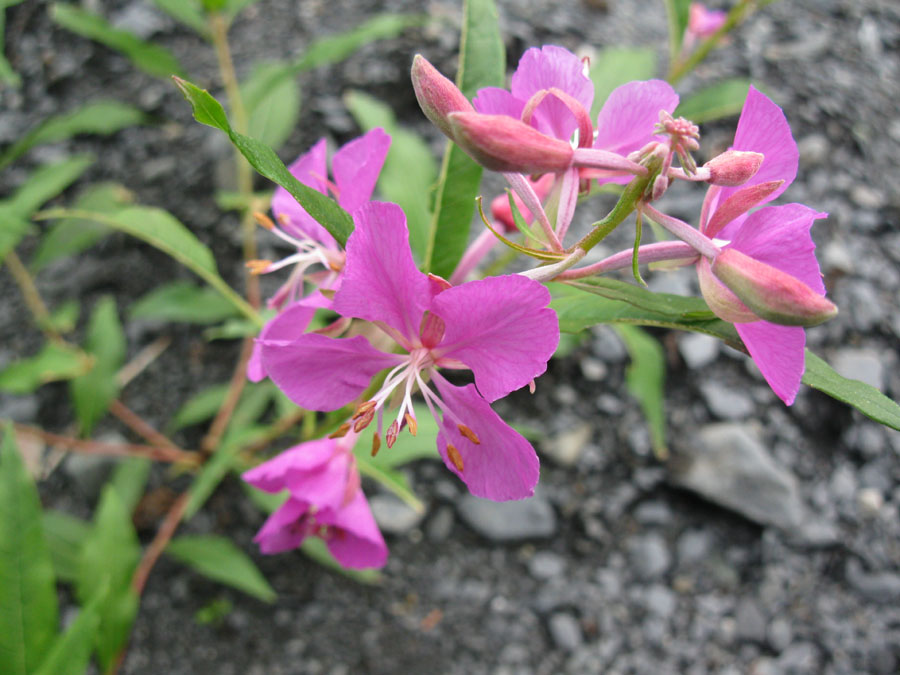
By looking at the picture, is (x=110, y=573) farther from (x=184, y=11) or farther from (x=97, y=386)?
(x=184, y=11)

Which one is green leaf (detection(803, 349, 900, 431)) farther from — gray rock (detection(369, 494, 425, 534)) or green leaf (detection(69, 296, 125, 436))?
green leaf (detection(69, 296, 125, 436))

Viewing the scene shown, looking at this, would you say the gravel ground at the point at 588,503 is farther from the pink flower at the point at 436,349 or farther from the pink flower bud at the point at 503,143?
the pink flower bud at the point at 503,143

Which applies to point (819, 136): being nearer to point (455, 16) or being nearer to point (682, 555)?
point (455, 16)

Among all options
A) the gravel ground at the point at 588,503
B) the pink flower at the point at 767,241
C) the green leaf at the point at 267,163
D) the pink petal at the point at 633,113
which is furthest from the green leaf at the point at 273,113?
the pink flower at the point at 767,241

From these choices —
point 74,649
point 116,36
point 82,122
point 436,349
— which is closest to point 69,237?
point 82,122

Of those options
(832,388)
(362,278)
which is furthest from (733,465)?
(362,278)
